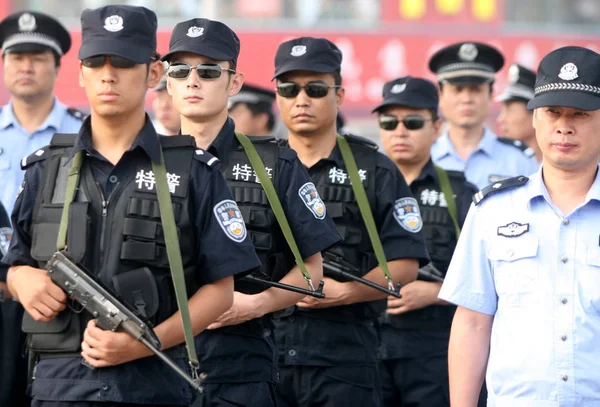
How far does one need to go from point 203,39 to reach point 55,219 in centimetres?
155

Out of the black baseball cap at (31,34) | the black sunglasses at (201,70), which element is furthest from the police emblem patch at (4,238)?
the black baseball cap at (31,34)

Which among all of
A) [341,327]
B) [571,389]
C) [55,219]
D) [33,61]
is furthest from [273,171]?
[33,61]

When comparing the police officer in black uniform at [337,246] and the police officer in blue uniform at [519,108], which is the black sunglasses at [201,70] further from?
the police officer in blue uniform at [519,108]

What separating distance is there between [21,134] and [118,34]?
3.68m

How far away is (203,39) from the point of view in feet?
19.1

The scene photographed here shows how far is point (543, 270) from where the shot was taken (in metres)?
4.64

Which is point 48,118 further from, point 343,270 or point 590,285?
point 590,285

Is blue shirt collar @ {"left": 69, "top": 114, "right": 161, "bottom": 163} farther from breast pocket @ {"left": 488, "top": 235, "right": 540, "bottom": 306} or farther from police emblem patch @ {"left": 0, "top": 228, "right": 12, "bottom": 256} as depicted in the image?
police emblem patch @ {"left": 0, "top": 228, "right": 12, "bottom": 256}

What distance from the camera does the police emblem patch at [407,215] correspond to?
266 inches

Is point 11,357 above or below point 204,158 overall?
below

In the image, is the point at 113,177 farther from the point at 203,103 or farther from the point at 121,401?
the point at 203,103

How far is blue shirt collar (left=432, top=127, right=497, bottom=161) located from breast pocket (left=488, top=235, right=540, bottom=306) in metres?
4.43

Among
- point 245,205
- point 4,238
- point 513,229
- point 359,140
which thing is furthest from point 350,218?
point 513,229

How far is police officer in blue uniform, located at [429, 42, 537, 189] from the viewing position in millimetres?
9086
